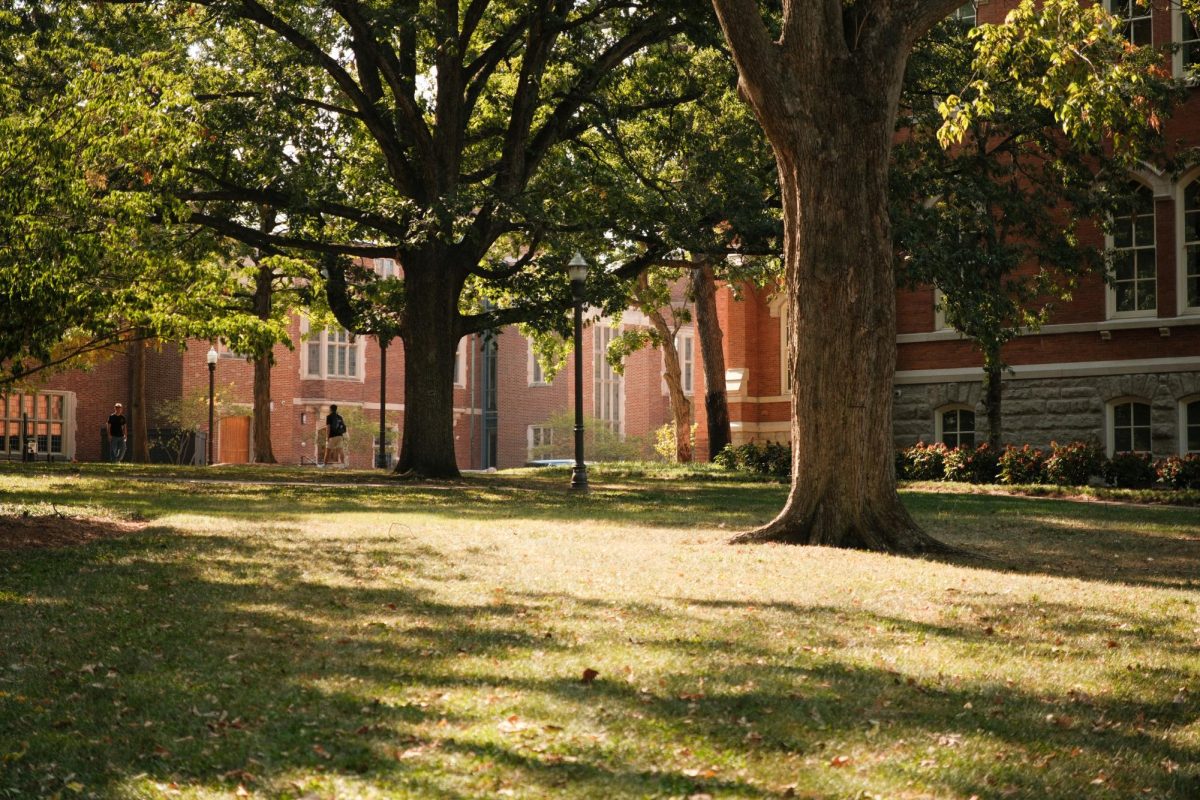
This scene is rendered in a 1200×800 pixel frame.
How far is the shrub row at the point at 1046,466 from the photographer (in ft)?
71.3

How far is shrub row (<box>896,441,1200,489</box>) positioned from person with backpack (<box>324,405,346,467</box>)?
1651cm

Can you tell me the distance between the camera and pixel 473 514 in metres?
15.6

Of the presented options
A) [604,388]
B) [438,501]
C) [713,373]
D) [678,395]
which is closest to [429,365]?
[438,501]

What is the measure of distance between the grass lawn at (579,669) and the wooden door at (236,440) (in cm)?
3824

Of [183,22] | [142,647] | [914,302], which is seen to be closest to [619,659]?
[142,647]

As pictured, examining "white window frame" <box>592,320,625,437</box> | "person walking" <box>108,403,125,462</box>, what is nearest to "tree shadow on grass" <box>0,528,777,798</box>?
"person walking" <box>108,403,125,462</box>

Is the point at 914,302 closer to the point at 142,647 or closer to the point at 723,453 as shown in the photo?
the point at 723,453

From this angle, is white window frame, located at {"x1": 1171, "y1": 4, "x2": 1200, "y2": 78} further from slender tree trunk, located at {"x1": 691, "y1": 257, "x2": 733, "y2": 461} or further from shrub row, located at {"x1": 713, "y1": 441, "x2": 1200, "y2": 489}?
slender tree trunk, located at {"x1": 691, "y1": 257, "x2": 733, "y2": 461}

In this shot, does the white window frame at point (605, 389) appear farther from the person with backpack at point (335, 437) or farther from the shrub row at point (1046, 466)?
the shrub row at point (1046, 466)

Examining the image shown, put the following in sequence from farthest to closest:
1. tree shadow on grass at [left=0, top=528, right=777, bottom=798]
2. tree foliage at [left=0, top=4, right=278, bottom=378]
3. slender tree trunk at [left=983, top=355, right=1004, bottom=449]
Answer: slender tree trunk at [left=983, top=355, right=1004, bottom=449] → tree foliage at [left=0, top=4, right=278, bottom=378] → tree shadow on grass at [left=0, top=528, right=777, bottom=798]

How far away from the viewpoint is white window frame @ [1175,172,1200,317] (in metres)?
25.4

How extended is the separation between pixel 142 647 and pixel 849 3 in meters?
9.02

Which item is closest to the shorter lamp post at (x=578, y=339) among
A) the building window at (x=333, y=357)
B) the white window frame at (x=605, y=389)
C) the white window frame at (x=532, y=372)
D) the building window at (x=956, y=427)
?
the building window at (x=956, y=427)

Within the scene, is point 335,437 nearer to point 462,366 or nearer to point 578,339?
point 462,366
